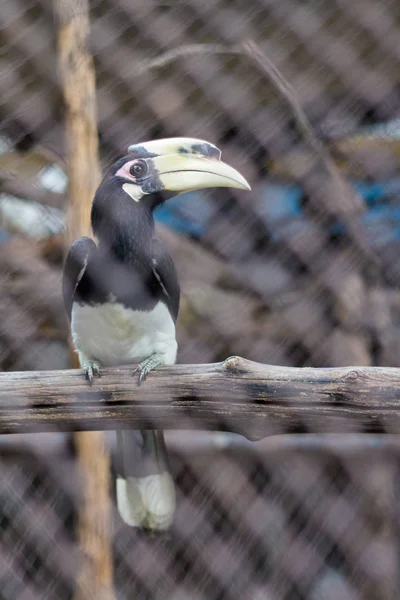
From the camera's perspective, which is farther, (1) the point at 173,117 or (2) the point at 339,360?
(2) the point at 339,360

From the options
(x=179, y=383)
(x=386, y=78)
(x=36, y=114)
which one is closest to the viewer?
(x=179, y=383)

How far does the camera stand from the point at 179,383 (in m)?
0.79

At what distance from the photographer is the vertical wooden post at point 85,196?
4.04ft

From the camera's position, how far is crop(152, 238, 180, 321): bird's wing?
114cm

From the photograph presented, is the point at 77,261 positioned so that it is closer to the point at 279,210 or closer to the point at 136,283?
the point at 136,283

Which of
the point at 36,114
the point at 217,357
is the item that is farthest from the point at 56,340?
the point at 36,114

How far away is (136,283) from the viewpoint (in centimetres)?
114

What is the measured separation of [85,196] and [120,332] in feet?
0.86

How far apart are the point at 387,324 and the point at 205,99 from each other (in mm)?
607

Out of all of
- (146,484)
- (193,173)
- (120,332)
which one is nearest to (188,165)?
(193,173)

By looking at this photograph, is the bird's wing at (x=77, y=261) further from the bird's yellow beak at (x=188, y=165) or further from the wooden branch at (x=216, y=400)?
the wooden branch at (x=216, y=400)

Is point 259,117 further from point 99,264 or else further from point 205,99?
point 99,264

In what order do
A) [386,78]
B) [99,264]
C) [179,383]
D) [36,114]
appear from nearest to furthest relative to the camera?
[179,383] < [99,264] < [36,114] < [386,78]

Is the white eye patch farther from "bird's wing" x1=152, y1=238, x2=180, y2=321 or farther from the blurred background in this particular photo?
the blurred background
